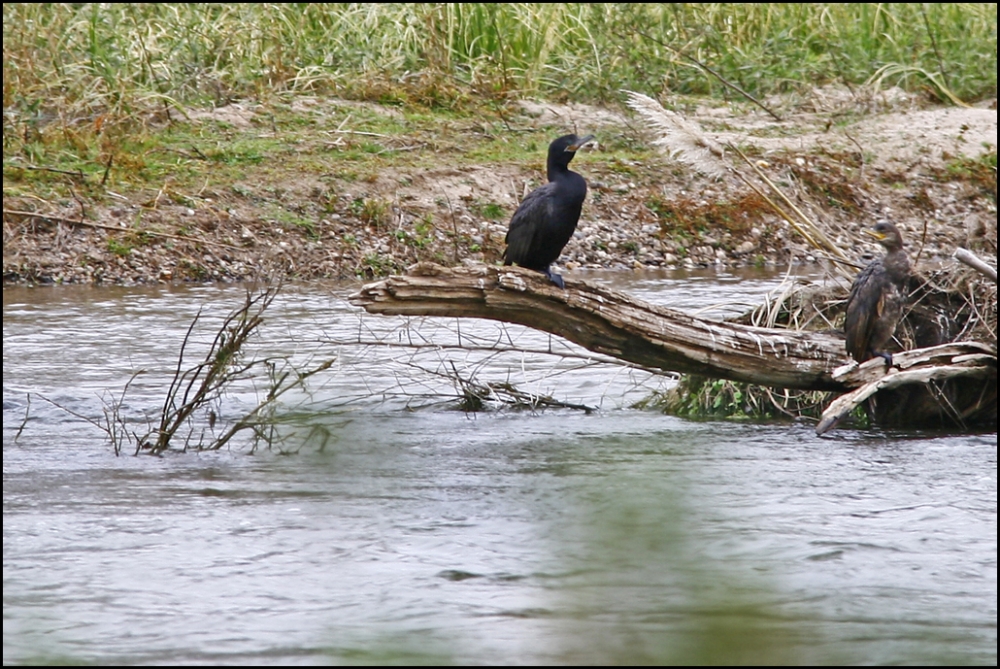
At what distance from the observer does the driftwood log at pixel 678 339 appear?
218 inches

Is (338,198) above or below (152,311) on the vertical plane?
above


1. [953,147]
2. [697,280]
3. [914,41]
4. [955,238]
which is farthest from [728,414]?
[914,41]

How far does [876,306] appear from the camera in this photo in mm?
6109

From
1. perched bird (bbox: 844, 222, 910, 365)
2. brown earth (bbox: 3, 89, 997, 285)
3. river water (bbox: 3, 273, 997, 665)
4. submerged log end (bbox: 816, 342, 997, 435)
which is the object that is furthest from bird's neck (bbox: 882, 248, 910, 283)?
brown earth (bbox: 3, 89, 997, 285)

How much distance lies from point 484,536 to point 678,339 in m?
1.74

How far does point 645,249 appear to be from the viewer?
12.1 meters

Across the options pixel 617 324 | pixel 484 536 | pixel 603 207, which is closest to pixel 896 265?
pixel 617 324

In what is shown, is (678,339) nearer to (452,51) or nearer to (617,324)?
(617,324)

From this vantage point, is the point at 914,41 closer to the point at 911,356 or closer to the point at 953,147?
the point at 953,147

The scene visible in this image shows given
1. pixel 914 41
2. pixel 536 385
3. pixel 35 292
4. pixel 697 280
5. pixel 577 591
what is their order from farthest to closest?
pixel 914 41, pixel 697 280, pixel 35 292, pixel 536 385, pixel 577 591

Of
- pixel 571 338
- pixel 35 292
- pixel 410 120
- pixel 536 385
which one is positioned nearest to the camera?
pixel 571 338

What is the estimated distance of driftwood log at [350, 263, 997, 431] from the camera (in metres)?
5.54

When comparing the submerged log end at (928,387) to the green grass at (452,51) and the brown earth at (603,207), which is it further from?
the green grass at (452,51)

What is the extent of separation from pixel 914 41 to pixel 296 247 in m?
7.97
